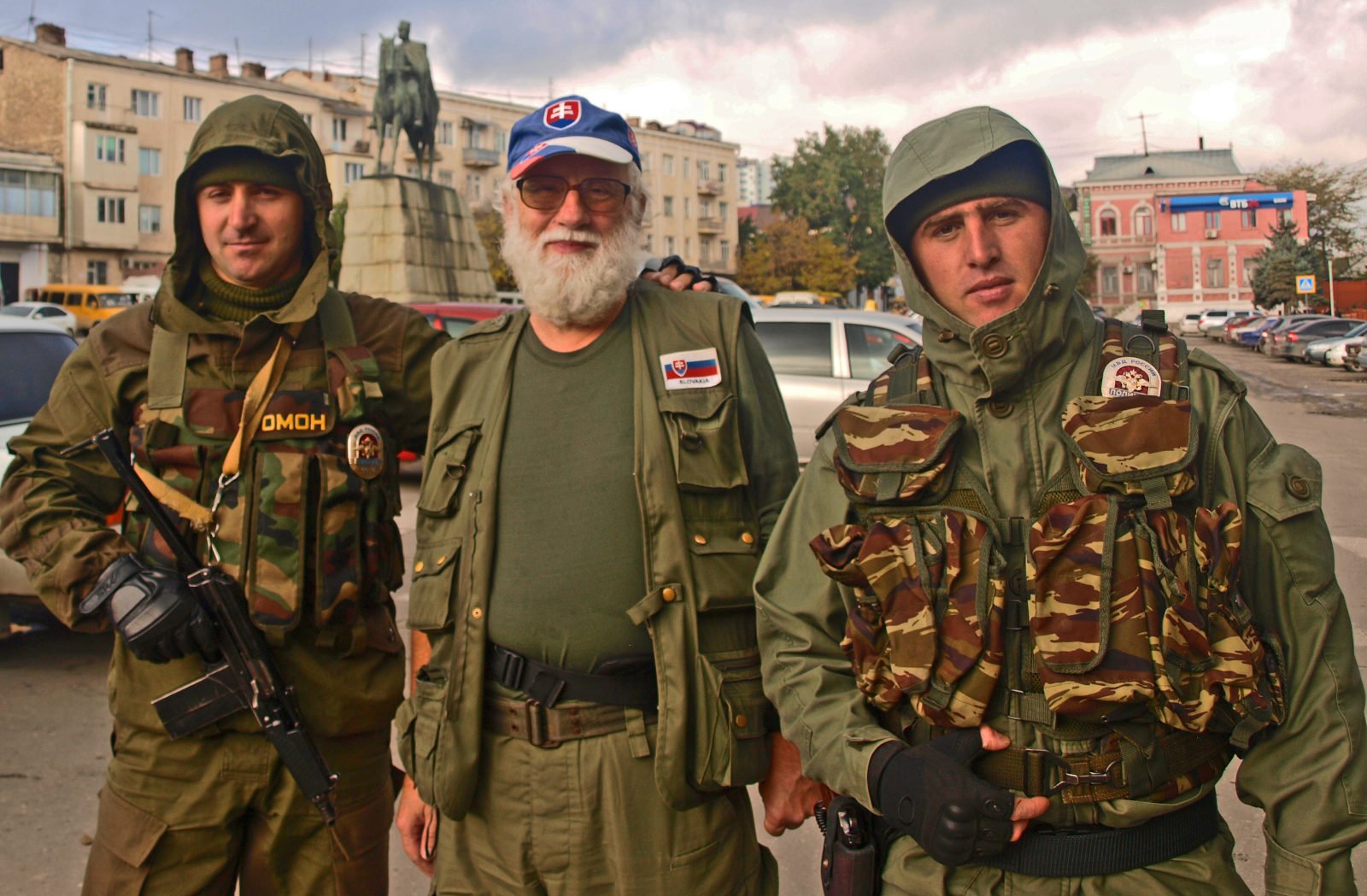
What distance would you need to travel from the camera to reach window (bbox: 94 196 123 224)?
50.1m

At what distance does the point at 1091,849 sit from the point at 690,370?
1.21 metres

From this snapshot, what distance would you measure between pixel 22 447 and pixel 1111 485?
8.02ft

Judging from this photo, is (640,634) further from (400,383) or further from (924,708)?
(400,383)

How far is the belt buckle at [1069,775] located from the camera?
178cm

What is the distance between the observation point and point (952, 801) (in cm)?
175

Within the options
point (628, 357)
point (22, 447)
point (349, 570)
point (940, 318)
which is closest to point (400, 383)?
point (349, 570)

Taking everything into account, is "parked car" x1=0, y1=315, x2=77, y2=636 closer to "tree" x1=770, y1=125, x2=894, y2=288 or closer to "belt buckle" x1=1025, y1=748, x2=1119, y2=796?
"belt buckle" x1=1025, y1=748, x2=1119, y2=796

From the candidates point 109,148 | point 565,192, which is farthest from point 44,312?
point 565,192

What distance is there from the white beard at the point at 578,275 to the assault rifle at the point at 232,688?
946 mm

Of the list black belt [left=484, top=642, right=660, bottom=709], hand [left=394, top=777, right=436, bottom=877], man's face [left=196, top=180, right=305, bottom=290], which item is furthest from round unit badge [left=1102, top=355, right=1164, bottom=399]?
man's face [left=196, top=180, right=305, bottom=290]

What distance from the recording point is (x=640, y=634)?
7.61ft

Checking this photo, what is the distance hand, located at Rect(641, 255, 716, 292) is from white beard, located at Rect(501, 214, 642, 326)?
127mm

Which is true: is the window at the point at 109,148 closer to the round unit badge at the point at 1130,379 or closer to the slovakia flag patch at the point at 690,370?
the slovakia flag patch at the point at 690,370

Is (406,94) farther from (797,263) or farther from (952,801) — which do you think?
(797,263)
